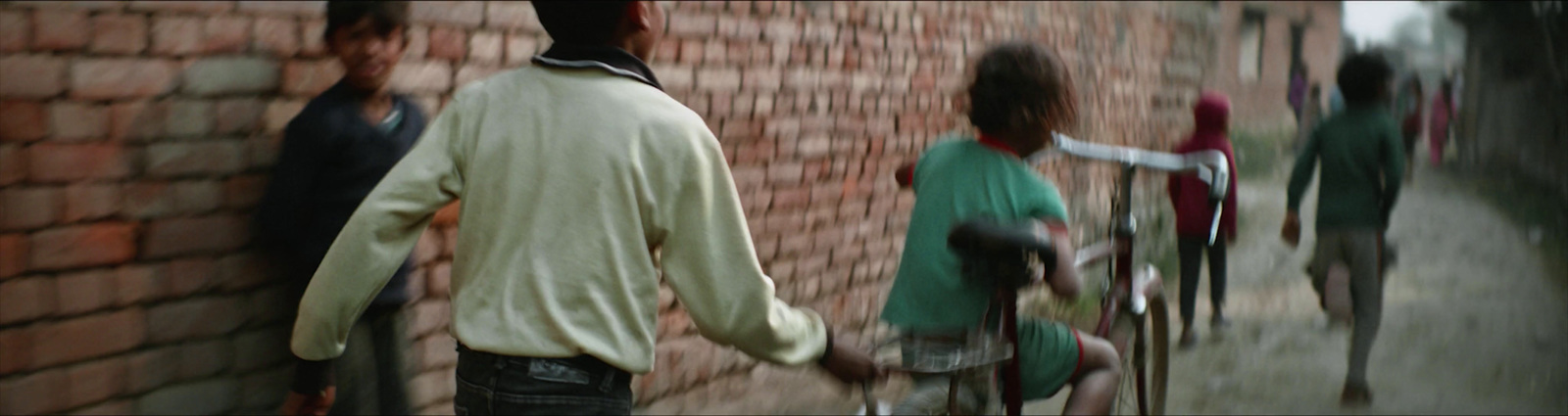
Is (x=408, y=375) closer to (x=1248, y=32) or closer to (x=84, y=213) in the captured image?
(x=84, y=213)

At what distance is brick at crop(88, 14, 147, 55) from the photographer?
122 inches

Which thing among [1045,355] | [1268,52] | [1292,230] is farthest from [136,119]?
[1268,52]

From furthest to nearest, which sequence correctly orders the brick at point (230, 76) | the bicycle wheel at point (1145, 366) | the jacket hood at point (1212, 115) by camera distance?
the jacket hood at point (1212, 115)
the bicycle wheel at point (1145, 366)
the brick at point (230, 76)

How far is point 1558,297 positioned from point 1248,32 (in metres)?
9.74

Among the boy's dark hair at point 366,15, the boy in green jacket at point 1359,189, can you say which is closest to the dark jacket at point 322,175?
the boy's dark hair at point 366,15

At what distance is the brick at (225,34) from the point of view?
3352 millimetres

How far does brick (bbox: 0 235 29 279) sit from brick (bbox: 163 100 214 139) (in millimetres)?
419

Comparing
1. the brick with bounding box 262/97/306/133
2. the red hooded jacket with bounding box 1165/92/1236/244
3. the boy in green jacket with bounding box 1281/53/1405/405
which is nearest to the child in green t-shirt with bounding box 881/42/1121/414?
the brick with bounding box 262/97/306/133

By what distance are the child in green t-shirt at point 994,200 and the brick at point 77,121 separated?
71.1 inches

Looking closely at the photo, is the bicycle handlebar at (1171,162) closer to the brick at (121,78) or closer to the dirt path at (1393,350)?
the dirt path at (1393,350)

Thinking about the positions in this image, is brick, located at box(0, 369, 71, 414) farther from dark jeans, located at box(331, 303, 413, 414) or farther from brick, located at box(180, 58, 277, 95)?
brick, located at box(180, 58, 277, 95)

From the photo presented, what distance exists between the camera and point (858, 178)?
630cm

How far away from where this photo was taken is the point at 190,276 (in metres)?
3.40

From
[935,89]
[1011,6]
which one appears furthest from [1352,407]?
[1011,6]
